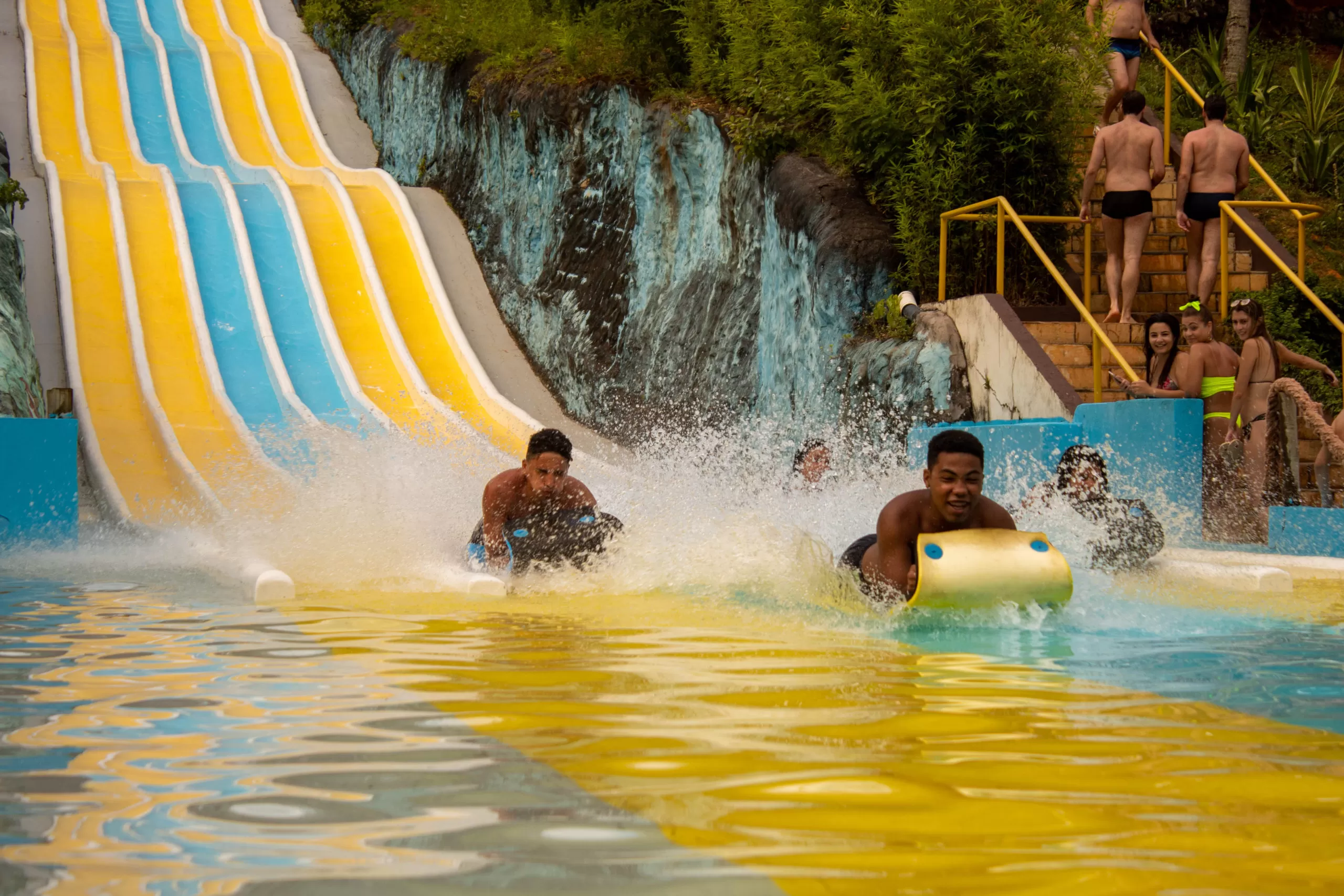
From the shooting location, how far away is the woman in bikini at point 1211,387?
299 inches

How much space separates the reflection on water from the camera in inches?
77.8

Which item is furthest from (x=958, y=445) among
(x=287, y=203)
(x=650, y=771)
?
(x=287, y=203)

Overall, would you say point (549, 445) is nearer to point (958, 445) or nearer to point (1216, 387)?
point (958, 445)

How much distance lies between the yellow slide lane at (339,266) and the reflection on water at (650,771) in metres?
7.86

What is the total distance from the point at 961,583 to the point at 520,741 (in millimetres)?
2336

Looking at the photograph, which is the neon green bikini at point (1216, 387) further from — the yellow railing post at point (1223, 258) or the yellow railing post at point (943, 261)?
the yellow railing post at point (943, 261)

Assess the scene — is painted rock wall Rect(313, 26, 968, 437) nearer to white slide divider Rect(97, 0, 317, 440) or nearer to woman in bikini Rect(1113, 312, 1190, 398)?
woman in bikini Rect(1113, 312, 1190, 398)

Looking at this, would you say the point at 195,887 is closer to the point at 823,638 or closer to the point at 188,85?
the point at 823,638

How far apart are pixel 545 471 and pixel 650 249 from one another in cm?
760

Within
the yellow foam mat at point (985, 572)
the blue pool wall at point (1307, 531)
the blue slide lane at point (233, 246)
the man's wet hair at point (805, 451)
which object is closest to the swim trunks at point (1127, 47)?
the man's wet hair at point (805, 451)

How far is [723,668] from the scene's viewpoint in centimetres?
375

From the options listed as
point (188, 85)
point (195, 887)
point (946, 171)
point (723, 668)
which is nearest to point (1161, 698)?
point (723, 668)

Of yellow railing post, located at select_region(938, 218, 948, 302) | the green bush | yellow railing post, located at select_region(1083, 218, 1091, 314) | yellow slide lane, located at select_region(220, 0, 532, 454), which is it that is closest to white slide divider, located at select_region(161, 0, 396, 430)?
yellow slide lane, located at select_region(220, 0, 532, 454)

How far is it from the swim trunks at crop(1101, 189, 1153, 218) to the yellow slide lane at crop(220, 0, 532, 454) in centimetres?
498
